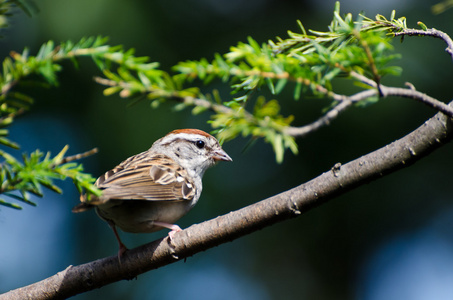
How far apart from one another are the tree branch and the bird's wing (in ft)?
1.28

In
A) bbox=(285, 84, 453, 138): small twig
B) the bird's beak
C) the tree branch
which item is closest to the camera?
bbox=(285, 84, 453, 138): small twig

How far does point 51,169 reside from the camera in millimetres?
1423

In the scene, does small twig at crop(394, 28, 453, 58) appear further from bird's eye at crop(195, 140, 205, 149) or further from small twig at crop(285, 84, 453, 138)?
bird's eye at crop(195, 140, 205, 149)

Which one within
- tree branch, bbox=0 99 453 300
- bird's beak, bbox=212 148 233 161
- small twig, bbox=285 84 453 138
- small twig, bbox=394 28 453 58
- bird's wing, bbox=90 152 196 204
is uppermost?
bird's beak, bbox=212 148 233 161

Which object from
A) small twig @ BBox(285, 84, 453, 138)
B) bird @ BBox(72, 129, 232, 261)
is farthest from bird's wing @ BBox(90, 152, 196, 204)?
small twig @ BBox(285, 84, 453, 138)

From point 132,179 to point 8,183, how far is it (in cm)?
172

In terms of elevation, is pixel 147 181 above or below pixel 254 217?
above

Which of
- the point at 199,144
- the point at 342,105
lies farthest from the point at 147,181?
the point at 342,105

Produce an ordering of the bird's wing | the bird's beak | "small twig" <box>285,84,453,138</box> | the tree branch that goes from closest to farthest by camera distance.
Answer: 1. "small twig" <box>285,84,453,138</box>
2. the tree branch
3. the bird's wing
4. the bird's beak

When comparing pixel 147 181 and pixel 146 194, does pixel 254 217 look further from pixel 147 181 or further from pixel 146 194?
pixel 147 181

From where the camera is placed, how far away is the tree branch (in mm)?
1752

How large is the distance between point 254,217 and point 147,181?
1305 millimetres

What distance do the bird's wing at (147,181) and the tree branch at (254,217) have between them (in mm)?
390

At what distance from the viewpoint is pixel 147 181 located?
320 centimetres
